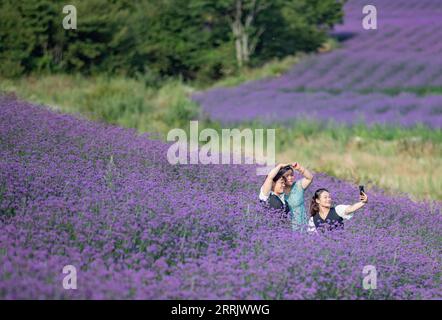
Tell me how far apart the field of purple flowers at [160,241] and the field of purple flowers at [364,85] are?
7607 millimetres

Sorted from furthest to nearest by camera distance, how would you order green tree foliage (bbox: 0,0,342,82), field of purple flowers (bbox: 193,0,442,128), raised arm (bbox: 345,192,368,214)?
green tree foliage (bbox: 0,0,342,82)
field of purple flowers (bbox: 193,0,442,128)
raised arm (bbox: 345,192,368,214)

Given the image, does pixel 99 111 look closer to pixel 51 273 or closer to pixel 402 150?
pixel 402 150

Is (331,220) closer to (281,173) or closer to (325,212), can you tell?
(325,212)

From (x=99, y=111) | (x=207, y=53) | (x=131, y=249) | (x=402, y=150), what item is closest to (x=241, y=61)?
(x=207, y=53)

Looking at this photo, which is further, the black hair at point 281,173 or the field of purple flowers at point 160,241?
the black hair at point 281,173

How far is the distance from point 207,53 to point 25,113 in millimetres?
19164

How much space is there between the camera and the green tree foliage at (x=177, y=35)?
17.9 m

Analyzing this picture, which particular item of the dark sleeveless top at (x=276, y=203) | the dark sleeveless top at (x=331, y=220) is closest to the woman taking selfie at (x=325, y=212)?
the dark sleeveless top at (x=331, y=220)

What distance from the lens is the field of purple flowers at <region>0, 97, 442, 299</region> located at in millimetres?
3217

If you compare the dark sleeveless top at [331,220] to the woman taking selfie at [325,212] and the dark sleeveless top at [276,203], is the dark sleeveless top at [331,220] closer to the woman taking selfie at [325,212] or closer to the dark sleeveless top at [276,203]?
the woman taking selfie at [325,212]

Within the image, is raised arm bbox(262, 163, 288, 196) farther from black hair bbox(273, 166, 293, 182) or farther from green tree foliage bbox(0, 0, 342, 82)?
green tree foliage bbox(0, 0, 342, 82)

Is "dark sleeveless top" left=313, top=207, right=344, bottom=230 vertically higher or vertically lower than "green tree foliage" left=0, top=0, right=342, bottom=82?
lower

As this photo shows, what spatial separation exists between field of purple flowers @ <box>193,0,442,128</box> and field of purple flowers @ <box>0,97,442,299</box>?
7.61m

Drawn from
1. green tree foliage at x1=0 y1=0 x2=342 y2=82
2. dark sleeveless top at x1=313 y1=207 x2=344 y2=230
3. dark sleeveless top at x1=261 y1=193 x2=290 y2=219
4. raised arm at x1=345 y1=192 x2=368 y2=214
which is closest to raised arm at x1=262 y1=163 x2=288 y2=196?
Result: dark sleeveless top at x1=261 y1=193 x2=290 y2=219
